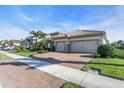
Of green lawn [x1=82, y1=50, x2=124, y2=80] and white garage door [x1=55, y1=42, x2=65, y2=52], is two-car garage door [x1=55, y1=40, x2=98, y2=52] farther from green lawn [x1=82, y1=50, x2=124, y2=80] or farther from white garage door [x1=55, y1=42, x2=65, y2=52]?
green lawn [x1=82, y1=50, x2=124, y2=80]

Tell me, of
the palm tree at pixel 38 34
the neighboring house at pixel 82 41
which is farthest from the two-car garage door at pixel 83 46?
the palm tree at pixel 38 34

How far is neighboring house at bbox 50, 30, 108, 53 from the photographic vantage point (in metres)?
19.7

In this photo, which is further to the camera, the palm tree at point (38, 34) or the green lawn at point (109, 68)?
the palm tree at point (38, 34)

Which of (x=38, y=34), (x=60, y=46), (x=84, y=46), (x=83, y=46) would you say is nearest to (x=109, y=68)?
(x=84, y=46)

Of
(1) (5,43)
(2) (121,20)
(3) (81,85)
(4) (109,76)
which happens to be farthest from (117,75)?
(1) (5,43)

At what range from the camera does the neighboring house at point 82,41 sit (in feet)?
64.8

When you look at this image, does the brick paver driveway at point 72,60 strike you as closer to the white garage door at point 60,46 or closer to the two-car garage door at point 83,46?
the two-car garage door at point 83,46

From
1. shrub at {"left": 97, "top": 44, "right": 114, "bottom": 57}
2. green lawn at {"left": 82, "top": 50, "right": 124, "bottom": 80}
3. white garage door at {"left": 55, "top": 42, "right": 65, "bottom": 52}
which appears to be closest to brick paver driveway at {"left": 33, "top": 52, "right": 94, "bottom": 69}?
green lawn at {"left": 82, "top": 50, "right": 124, "bottom": 80}

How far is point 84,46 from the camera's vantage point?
2130 centimetres

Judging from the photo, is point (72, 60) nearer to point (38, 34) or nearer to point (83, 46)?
point (83, 46)

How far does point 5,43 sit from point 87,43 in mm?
43310

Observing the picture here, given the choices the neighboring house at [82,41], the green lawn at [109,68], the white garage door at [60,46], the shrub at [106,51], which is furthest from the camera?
the white garage door at [60,46]
